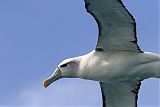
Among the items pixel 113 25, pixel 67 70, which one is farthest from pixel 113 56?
pixel 67 70

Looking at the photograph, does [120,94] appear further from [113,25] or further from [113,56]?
[113,25]

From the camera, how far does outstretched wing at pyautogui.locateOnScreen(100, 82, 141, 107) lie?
21922mm

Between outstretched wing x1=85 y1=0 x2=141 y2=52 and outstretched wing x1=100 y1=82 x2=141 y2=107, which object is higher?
outstretched wing x1=85 y1=0 x2=141 y2=52

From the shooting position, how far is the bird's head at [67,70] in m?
20.7

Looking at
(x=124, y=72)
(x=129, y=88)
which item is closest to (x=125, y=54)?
(x=124, y=72)

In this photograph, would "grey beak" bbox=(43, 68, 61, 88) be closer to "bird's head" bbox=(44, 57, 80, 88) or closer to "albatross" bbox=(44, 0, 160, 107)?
"bird's head" bbox=(44, 57, 80, 88)

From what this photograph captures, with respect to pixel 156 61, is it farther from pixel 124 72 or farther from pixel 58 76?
pixel 58 76

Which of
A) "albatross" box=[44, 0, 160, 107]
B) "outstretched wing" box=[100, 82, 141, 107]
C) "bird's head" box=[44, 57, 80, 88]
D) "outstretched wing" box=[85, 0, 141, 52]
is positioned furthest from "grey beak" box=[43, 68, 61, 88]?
"outstretched wing" box=[85, 0, 141, 52]

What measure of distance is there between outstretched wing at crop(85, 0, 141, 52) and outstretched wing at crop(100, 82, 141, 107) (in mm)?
1785

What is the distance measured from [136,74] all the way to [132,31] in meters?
1.24

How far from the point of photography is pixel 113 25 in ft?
66.2

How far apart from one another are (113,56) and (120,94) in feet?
7.40

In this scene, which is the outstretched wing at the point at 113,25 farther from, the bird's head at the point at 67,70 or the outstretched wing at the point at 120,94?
the outstretched wing at the point at 120,94

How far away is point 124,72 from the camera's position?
2006 centimetres
